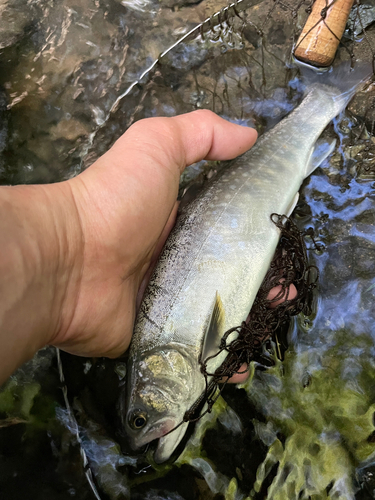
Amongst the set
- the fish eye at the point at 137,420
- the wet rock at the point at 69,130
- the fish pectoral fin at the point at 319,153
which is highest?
the wet rock at the point at 69,130

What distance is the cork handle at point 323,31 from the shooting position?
2.16m

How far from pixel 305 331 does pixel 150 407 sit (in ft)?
3.48

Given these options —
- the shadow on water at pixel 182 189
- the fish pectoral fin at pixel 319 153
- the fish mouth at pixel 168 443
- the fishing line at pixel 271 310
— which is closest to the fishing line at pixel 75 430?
the shadow on water at pixel 182 189

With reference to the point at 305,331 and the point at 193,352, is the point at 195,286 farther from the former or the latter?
the point at 305,331

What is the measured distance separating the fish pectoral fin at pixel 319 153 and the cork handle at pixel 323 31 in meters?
0.59

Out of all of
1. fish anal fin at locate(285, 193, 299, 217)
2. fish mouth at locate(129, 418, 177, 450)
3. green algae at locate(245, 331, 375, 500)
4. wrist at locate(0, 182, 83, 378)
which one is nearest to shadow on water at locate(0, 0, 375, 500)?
green algae at locate(245, 331, 375, 500)

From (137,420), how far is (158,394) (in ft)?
0.60

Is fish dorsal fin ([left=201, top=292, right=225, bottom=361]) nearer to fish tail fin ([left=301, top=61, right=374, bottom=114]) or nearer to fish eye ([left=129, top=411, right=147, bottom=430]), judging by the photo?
fish eye ([left=129, top=411, right=147, bottom=430])

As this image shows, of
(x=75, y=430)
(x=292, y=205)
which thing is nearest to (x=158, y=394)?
(x=75, y=430)

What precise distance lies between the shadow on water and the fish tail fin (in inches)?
2.7

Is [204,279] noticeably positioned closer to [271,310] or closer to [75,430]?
[271,310]

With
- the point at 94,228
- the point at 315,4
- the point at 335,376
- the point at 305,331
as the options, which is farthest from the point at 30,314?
the point at 315,4

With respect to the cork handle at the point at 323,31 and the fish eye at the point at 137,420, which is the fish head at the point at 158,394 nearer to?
the fish eye at the point at 137,420

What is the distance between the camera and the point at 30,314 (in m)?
1.39
